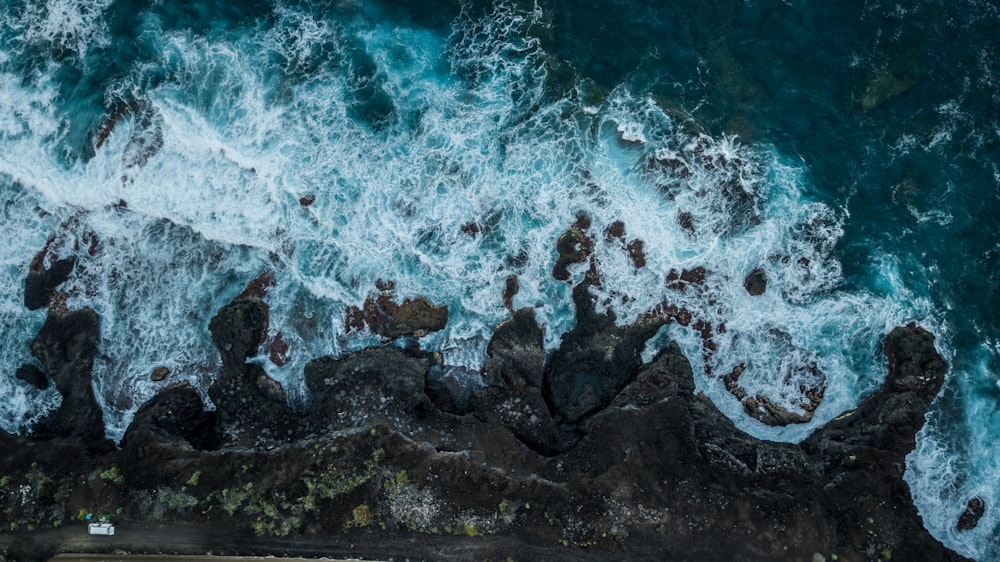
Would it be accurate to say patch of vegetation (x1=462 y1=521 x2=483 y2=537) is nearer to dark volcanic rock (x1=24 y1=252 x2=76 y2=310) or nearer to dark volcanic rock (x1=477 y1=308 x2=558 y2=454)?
dark volcanic rock (x1=477 y1=308 x2=558 y2=454)

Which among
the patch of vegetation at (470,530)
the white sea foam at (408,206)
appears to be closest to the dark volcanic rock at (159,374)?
the white sea foam at (408,206)

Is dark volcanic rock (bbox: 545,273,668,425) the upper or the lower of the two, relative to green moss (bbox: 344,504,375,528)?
upper

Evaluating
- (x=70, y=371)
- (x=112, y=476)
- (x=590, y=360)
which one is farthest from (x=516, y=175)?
(x=70, y=371)

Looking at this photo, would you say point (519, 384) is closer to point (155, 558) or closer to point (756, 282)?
point (756, 282)

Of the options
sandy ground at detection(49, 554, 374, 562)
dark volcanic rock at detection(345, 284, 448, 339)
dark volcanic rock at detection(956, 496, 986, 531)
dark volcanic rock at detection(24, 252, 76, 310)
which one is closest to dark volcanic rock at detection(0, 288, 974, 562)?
sandy ground at detection(49, 554, 374, 562)

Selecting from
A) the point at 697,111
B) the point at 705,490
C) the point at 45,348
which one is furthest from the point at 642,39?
the point at 45,348

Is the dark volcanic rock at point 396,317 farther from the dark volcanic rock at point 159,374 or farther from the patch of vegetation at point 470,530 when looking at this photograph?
the dark volcanic rock at point 159,374
